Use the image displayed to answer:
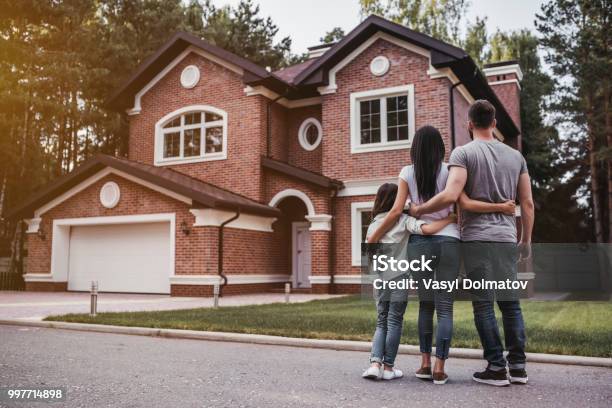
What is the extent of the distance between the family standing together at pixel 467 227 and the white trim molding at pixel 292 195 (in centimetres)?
1216

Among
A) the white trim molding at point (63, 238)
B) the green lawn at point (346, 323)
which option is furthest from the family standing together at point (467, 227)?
the white trim molding at point (63, 238)

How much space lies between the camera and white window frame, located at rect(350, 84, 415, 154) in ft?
53.5

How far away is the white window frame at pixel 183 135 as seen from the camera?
719 inches

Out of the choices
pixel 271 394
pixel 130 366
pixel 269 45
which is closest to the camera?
pixel 271 394

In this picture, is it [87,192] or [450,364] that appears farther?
[87,192]

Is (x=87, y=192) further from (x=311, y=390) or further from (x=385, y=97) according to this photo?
(x=311, y=390)

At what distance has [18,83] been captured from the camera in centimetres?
2280

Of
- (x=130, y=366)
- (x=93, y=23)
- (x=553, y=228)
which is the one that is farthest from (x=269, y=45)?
(x=130, y=366)

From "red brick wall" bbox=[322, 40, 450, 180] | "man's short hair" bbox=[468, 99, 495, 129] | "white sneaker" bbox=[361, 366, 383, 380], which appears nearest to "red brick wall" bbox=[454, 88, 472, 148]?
"red brick wall" bbox=[322, 40, 450, 180]

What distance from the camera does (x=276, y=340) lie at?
7.02m

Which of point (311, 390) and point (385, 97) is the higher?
point (385, 97)

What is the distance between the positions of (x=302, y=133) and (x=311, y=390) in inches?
591

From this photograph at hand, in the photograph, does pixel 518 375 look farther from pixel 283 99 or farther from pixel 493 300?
pixel 283 99

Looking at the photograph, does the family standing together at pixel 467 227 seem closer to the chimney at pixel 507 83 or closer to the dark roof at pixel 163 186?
the dark roof at pixel 163 186
